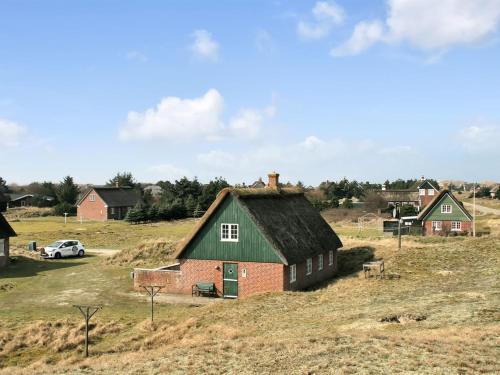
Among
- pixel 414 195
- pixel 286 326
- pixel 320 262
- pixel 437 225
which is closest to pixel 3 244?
pixel 320 262

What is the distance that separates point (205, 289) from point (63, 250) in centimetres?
2312

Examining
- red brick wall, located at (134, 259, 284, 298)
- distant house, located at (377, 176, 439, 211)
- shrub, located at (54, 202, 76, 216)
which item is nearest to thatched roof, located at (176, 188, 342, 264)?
red brick wall, located at (134, 259, 284, 298)

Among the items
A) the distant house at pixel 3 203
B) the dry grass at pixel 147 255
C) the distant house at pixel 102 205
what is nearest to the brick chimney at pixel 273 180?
the dry grass at pixel 147 255

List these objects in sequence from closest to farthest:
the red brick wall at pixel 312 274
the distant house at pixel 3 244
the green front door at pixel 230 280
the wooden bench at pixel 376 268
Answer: the red brick wall at pixel 312 274 < the green front door at pixel 230 280 < the wooden bench at pixel 376 268 < the distant house at pixel 3 244

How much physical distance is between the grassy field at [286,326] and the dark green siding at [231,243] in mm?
3821

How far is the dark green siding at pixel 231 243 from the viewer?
104 ft

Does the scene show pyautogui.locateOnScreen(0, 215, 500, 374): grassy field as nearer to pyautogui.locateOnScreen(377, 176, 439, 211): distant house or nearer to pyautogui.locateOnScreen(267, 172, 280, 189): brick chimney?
pyautogui.locateOnScreen(267, 172, 280, 189): brick chimney

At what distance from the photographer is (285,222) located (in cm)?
3516

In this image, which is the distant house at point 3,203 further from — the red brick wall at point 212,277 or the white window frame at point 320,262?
the white window frame at point 320,262

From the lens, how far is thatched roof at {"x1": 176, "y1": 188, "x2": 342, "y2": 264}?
3222 cm

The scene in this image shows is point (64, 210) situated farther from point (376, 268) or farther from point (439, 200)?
point (376, 268)

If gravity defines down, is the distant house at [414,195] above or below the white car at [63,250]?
above

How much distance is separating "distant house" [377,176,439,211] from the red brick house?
66816mm

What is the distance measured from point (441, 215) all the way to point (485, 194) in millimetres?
101051
